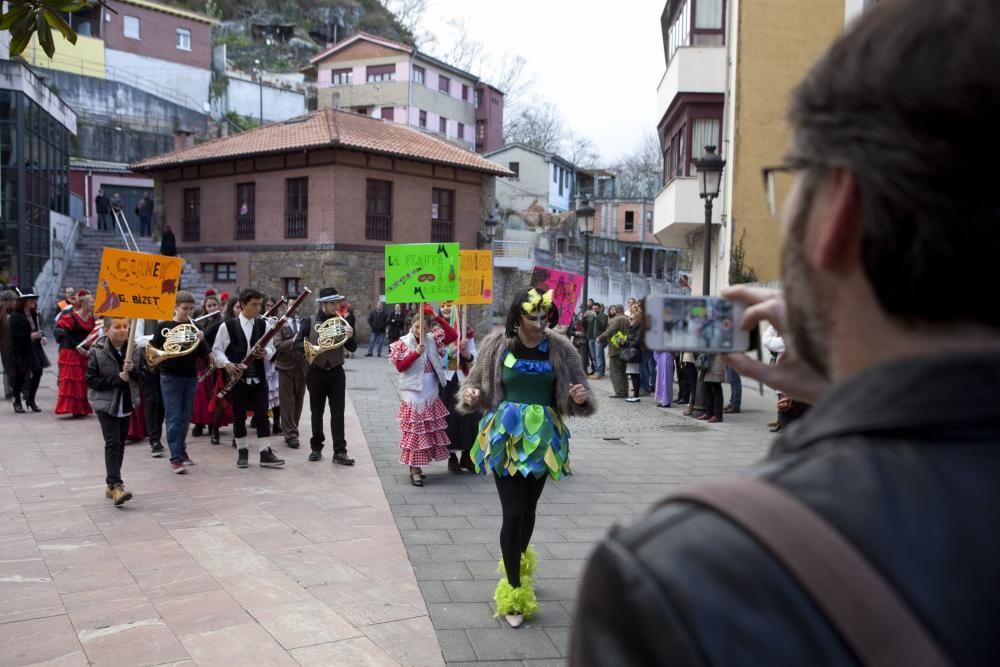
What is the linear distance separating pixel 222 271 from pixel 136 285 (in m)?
28.5

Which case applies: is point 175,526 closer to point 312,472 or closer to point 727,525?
point 312,472

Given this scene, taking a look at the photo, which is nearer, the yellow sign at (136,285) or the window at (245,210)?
the yellow sign at (136,285)

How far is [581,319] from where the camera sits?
22984mm

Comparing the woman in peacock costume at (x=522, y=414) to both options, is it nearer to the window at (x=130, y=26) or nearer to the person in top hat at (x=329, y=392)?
the person in top hat at (x=329, y=392)

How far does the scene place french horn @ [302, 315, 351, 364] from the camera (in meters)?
10.1

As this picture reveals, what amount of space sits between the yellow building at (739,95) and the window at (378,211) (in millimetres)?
16136

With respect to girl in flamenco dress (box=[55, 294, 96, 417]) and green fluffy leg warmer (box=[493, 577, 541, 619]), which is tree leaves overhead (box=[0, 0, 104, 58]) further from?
girl in flamenco dress (box=[55, 294, 96, 417])

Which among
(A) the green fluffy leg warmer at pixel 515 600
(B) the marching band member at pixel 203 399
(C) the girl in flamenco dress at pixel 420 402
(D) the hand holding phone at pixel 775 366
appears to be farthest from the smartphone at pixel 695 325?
(B) the marching band member at pixel 203 399

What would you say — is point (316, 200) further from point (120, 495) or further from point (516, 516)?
point (516, 516)

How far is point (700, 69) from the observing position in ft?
69.4

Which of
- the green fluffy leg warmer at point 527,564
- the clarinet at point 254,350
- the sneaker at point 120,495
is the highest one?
the clarinet at point 254,350

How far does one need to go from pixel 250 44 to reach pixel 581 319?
54062 millimetres

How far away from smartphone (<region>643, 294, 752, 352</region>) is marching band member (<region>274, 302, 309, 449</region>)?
9984mm

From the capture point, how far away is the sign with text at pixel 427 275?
31.5 ft
